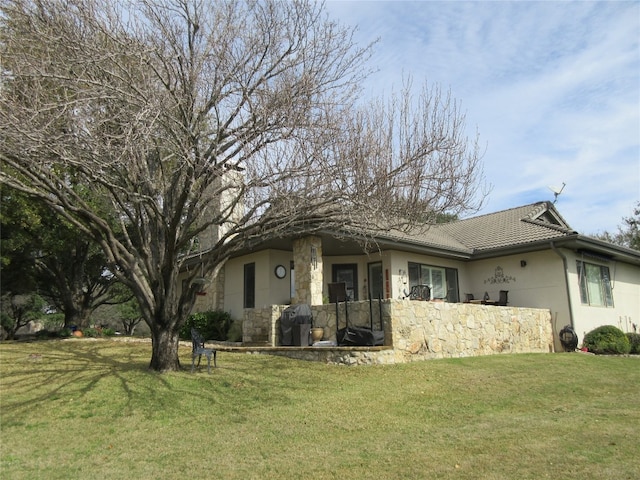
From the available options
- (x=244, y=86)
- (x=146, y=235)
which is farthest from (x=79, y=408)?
(x=244, y=86)

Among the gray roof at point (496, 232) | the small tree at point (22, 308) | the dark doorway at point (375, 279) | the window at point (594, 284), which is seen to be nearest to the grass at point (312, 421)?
the dark doorway at point (375, 279)

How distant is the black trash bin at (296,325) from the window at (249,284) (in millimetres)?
4554

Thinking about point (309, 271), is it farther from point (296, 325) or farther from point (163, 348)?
point (163, 348)

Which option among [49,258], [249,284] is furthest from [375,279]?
[49,258]

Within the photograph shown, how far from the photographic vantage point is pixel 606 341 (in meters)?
15.7

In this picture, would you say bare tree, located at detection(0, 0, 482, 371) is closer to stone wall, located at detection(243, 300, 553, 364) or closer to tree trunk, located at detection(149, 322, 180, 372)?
tree trunk, located at detection(149, 322, 180, 372)

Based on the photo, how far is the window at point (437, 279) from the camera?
17.1 meters

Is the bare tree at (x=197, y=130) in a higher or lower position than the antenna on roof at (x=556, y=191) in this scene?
lower

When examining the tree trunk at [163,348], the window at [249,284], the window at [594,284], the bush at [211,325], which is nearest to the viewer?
the tree trunk at [163,348]

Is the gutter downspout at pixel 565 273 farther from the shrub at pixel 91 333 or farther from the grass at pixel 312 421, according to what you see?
the shrub at pixel 91 333

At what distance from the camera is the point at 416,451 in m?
5.49

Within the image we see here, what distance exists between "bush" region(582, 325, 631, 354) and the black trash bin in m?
9.36

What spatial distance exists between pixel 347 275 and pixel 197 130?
10.0 m

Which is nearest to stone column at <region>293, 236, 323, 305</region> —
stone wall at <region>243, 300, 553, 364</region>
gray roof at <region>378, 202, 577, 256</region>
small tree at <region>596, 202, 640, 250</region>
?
stone wall at <region>243, 300, 553, 364</region>
